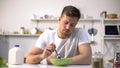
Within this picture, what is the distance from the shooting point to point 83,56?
6.41 ft

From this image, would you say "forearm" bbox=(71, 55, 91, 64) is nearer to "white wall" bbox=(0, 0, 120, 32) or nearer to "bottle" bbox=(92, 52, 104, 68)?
"bottle" bbox=(92, 52, 104, 68)

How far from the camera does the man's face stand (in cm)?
201

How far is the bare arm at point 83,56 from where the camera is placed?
1891 millimetres

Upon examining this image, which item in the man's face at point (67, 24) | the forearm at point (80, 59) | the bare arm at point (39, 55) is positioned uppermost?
the man's face at point (67, 24)

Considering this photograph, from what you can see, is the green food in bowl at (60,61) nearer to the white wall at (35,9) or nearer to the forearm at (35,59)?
the forearm at (35,59)

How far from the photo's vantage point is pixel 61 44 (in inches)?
81.9

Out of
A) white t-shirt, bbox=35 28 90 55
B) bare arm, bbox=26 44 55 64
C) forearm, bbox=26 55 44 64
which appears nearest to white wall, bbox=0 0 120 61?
white t-shirt, bbox=35 28 90 55

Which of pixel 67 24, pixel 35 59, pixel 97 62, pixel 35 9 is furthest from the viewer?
pixel 35 9

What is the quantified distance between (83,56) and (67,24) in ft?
1.02

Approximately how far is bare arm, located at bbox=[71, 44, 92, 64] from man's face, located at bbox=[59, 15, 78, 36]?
18 centimetres

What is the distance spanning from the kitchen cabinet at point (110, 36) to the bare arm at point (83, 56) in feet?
7.88

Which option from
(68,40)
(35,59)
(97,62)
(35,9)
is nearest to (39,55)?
(35,59)

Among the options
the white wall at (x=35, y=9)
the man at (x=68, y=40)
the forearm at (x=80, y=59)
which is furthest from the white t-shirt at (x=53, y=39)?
the white wall at (x=35, y=9)

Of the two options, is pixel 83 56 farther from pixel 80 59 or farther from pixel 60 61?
pixel 60 61
